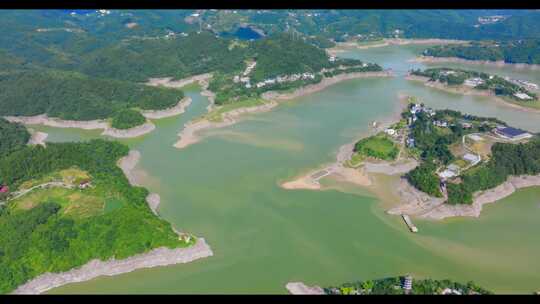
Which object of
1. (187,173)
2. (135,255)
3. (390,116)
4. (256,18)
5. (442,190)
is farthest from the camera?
(256,18)

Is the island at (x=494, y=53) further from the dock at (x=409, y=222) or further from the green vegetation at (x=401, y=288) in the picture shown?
the green vegetation at (x=401, y=288)

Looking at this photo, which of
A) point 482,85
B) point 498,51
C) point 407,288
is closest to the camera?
point 407,288

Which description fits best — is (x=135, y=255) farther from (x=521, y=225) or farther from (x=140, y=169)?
(x=521, y=225)

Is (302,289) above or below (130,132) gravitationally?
below

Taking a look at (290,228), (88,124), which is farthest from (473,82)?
(88,124)

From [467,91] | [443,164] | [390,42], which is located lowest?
[443,164]

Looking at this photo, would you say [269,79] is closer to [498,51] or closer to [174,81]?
[174,81]

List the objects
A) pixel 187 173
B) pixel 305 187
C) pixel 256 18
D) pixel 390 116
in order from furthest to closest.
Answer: pixel 256 18 < pixel 390 116 < pixel 187 173 < pixel 305 187

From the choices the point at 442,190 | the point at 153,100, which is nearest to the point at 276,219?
the point at 442,190
